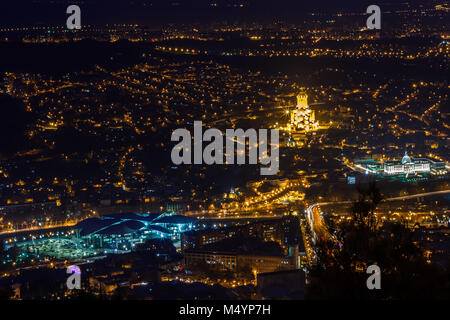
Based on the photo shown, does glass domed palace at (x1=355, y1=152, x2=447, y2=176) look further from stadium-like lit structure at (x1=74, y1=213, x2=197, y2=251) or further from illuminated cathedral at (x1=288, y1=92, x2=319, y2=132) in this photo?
stadium-like lit structure at (x1=74, y1=213, x2=197, y2=251)

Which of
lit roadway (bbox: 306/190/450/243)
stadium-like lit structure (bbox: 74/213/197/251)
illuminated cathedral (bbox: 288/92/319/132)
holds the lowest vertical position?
stadium-like lit structure (bbox: 74/213/197/251)

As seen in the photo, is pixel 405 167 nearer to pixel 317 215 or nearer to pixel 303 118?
pixel 303 118

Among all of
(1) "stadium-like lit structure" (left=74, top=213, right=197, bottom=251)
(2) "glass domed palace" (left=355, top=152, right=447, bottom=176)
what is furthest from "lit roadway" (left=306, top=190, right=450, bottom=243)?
(1) "stadium-like lit structure" (left=74, top=213, right=197, bottom=251)

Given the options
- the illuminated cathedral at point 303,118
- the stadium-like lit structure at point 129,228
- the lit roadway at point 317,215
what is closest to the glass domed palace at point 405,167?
the lit roadway at point 317,215

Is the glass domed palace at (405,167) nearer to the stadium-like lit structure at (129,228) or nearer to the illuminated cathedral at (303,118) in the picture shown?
the illuminated cathedral at (303,118)

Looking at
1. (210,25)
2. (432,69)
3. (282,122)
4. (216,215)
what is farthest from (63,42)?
(216,215)

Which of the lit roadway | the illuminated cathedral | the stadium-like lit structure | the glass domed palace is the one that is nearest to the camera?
the lit roadway

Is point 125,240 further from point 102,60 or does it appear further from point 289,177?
point 102,60
